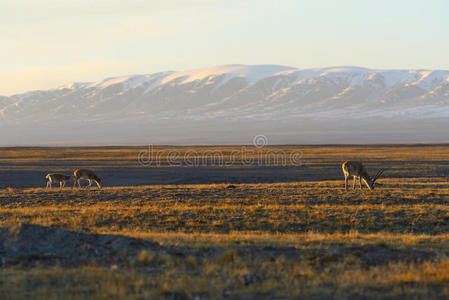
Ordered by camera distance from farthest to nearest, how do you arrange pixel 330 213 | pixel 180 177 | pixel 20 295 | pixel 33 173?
pixel 33 173, pixel 180 177, pixel 330 213, pixel 20 295

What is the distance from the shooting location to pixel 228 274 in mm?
9844

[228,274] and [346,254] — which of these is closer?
[228,274]

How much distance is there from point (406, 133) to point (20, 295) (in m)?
171

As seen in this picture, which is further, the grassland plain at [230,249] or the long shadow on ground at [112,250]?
the long shadow on ground at [112,250]

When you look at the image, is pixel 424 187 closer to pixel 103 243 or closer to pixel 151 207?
pixel 151 207

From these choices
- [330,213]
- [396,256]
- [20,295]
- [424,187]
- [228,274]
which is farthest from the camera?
[424,187]

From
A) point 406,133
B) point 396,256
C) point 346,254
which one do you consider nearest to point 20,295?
point 346,254

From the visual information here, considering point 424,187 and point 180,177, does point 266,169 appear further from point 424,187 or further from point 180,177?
point 424,187

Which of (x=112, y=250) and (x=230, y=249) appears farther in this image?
(x=230, y=249)

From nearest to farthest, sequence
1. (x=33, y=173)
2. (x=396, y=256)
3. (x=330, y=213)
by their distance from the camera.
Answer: (x=396, y=256) → (x=330, y=213) → (x=33, y=173)

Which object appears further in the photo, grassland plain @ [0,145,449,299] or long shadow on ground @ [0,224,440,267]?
long shadow on ground @ [0,224,440,267]

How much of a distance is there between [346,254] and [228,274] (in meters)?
3.22

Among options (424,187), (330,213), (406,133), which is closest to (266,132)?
(406,133)

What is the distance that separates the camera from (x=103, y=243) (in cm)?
1221
